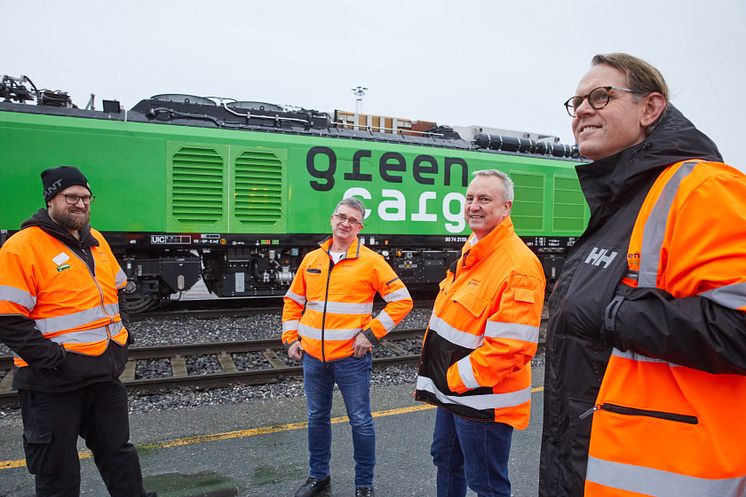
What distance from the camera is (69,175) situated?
2.71m

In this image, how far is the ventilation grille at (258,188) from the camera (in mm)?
8492

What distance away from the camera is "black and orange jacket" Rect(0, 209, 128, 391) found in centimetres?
240

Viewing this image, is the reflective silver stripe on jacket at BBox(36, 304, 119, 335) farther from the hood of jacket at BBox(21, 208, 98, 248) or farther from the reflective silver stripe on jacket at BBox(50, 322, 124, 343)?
the hood of jacket at BBox(21, 208, 98, 248)

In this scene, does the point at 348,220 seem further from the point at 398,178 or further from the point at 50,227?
the point at 398,178

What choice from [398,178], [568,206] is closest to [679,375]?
[398,178]

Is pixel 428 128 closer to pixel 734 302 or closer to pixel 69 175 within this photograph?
pixel 69 175

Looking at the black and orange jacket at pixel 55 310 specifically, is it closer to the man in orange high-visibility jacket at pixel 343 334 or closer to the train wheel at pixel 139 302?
the man in orange high-visibility jacket at pixel 343 334

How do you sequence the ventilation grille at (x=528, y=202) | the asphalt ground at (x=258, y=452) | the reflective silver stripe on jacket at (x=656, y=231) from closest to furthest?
the reflective silver stripe on jacket at (x=656, y=231) → the asphalt ground at (x=258, y=452) → the ventilation grille at (x=528, y=202)

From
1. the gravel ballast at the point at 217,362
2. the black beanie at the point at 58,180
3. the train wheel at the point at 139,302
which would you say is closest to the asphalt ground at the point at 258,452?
the gravel ballast at the point at 217,362

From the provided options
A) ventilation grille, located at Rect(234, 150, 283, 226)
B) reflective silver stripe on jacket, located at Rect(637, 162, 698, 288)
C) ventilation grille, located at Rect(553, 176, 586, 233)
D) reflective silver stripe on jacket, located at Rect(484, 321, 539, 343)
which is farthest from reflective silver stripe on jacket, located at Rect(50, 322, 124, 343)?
ventilation grille, located at Rect(553, 176, 586, 233)

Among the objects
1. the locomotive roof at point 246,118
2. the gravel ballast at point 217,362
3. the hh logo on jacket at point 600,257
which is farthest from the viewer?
the locomotive roof at point 246,118

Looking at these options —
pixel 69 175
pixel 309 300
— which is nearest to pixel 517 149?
pixel 309 300

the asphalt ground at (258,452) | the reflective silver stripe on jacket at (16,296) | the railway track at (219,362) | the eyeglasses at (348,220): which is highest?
the eyeglasses at (348,220)

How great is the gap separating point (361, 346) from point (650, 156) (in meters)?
2.09
